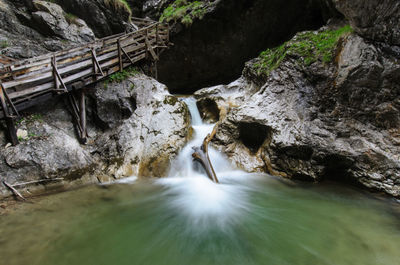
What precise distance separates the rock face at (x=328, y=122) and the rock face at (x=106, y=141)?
6.22 feet

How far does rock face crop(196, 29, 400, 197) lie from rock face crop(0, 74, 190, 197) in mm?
1897

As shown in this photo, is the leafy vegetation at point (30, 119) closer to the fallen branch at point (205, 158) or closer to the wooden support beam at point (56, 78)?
the wooden support beam at point (56, 78)

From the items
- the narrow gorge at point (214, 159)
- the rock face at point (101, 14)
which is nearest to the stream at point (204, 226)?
the narrow gorge at point (214, 159)

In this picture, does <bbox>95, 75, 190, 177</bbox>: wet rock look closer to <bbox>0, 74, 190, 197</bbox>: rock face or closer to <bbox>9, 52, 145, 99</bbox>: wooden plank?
<bbox>0, 74, 190, 197</bbox>: rock face

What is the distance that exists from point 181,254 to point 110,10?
14689 mm

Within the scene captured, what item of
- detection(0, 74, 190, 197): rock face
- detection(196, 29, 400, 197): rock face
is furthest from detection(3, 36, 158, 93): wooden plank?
detection(196, 29, 400, 197): rock face

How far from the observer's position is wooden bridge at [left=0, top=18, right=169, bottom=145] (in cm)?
459

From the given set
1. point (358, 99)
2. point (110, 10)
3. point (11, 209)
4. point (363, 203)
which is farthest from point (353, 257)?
point (110, 10)

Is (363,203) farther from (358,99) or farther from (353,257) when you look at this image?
(358,99)

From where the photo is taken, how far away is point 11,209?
3715 millimetres

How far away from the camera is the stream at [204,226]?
2.67 metres

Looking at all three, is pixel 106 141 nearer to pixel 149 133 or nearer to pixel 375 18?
pixel 149 133

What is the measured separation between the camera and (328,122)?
5219mm

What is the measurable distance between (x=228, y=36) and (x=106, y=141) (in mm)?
11413
